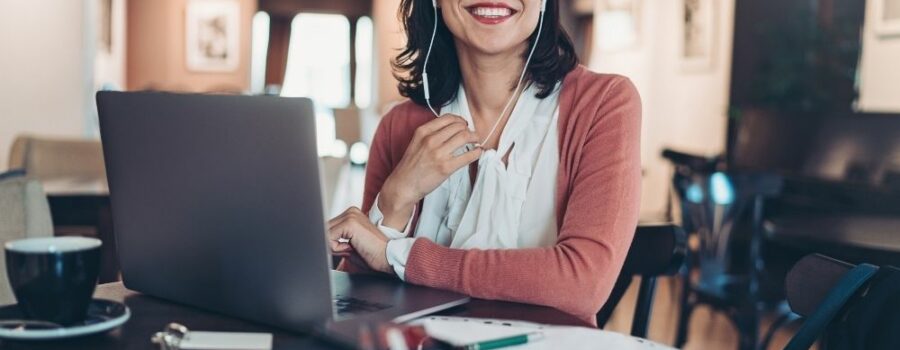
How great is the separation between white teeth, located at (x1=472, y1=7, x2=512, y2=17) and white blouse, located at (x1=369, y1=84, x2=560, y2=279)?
0.45 ft

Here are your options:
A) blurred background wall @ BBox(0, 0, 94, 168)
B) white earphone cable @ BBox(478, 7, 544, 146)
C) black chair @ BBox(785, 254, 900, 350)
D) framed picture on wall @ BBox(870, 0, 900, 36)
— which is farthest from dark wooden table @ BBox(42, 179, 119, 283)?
framed picture on wall @ BBox(870, 0, 900, 36)

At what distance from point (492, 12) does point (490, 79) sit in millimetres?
128

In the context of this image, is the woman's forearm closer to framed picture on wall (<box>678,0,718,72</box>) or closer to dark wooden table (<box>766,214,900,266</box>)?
dark wooden table (<box>766,214,900,266</box>)

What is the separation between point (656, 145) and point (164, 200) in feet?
22.5

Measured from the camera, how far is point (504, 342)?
0.87m

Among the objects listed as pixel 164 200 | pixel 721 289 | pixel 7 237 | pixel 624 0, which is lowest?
pixel 721 289

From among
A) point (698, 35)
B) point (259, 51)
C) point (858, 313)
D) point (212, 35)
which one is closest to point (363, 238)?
point (858, 313)

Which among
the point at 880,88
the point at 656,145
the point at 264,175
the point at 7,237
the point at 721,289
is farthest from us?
the point at 656,145

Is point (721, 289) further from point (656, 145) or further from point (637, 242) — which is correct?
point (656, 145)

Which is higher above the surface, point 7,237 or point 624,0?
point 624,0

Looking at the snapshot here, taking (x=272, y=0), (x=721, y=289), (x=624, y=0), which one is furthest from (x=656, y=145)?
(x=272, y=0)

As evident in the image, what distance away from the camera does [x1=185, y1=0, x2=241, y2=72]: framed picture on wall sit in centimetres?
1344

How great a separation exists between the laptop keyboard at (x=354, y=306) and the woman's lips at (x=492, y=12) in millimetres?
536

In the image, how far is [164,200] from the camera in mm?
998
